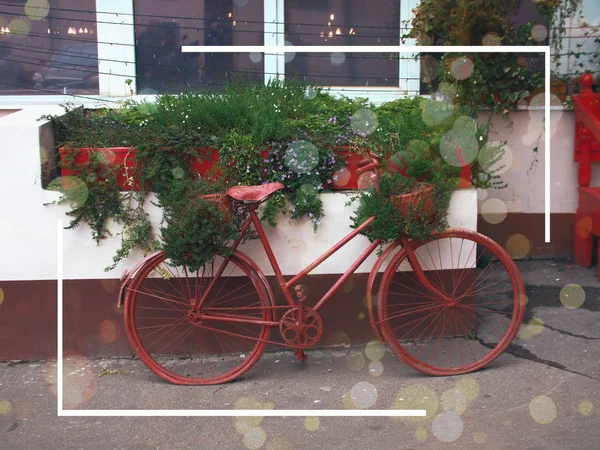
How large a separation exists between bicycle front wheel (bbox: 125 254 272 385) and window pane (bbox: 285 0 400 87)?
2.41 meters

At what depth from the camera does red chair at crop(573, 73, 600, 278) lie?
6.56 metres

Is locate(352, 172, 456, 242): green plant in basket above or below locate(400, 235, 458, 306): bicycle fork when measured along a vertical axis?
above

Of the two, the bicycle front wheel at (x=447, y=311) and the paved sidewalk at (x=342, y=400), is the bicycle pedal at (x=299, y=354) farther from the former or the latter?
the bicycle front wheel at (x=447, y=311)

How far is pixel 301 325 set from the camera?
4.91 metres

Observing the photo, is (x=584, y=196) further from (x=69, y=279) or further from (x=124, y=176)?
(x=69, y=279)

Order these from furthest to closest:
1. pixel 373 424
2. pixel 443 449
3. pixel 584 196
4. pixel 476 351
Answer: pixel 584 196, pixel 476 351, pixel 373 424, pixel 443 449

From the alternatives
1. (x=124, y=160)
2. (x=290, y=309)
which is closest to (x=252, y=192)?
(x=290, y=309)

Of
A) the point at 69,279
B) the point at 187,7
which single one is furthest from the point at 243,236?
the point at 187,7

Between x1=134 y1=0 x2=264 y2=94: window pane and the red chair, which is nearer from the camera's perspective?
the red chair

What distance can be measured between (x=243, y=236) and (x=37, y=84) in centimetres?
299

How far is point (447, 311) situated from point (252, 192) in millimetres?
1787

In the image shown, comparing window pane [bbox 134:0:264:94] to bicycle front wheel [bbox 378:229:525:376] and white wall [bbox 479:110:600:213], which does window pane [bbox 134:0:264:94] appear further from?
bicycle front wheel [bbox 378:229:525:376]

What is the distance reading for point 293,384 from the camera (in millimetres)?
4980
